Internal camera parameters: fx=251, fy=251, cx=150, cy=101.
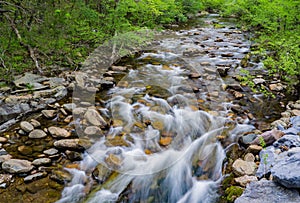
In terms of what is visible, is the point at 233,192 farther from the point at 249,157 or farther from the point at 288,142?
the point at 288,142

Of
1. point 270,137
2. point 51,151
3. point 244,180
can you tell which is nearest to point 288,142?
point 270,137

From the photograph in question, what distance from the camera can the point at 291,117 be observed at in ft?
14.0

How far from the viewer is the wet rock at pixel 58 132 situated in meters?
3.84

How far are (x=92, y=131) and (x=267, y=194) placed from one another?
259cm

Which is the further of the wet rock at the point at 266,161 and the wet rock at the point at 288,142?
the wet rock at the point at 288,142

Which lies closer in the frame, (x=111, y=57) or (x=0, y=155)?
(x=0, y=155)

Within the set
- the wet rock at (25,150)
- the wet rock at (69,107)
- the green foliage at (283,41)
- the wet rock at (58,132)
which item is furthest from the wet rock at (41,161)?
the green foliage at (283,41)

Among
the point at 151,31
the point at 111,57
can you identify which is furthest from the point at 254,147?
the point at 151,31

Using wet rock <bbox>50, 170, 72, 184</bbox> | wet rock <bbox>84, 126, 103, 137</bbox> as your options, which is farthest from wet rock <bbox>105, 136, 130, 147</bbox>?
wet rock <bbox>50, 170, 72, 184</bbox>

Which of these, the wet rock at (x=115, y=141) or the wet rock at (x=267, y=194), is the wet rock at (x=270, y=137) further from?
the wet rock at (x=115, y=141)

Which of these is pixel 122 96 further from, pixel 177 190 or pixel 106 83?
pixel 177 190

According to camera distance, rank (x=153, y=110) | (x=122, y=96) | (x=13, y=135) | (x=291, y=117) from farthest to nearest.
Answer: (x=122, y=96) < (x=153, y=110) < (x=291, y=117) < (x=13, y=135)

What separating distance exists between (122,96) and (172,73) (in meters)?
1.78

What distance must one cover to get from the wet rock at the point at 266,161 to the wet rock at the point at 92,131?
232cm
